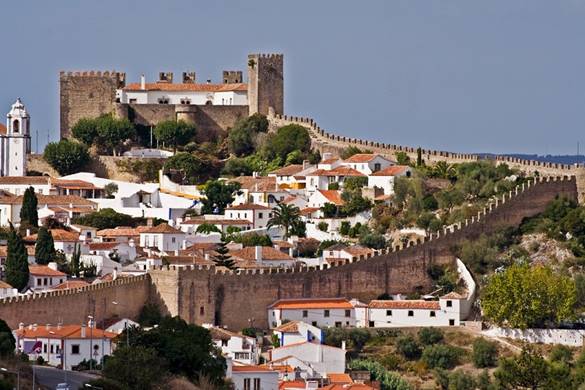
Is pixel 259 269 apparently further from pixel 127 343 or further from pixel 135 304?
pixel 127 343

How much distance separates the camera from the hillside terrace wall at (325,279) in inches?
3000

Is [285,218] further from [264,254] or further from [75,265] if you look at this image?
[75,265]

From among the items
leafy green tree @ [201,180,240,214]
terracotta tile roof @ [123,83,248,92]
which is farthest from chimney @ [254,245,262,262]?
terracotta tile roof @ [123,83,248,92]

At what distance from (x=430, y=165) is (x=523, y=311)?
15394mm

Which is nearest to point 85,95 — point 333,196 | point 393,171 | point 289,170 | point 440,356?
point 289,170

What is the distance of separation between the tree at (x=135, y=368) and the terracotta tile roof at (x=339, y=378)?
733 cm

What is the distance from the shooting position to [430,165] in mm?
92062

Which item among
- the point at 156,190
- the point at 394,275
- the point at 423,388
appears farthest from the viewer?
the point at 156,190

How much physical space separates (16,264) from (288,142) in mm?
21762

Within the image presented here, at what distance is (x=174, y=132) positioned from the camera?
9944 centimetres

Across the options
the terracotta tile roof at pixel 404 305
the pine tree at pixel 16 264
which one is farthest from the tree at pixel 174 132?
the terracotta tile roof at pixel 404 305

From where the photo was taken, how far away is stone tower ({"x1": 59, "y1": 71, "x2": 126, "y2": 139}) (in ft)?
330

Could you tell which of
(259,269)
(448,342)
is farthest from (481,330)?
(259,269)

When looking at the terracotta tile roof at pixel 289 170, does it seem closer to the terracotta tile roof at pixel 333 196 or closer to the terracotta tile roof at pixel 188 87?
the terracotta tile roof at pixel 333 196
